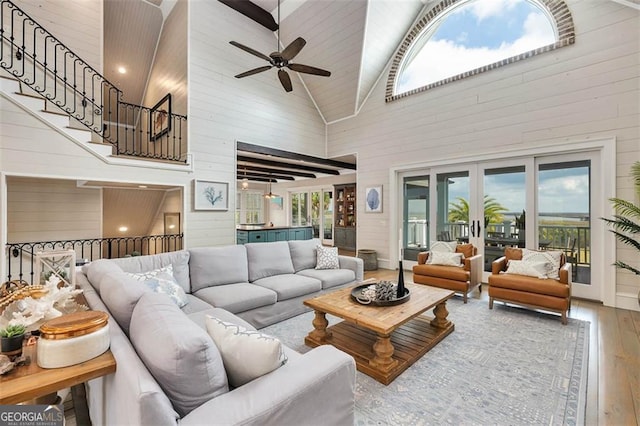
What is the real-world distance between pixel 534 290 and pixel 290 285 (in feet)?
9.66

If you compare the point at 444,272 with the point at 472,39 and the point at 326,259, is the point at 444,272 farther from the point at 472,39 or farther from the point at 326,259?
the point at 472,39

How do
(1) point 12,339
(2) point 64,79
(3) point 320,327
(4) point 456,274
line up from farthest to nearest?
(2) point 64,79 → (4) point 456,274 → (3) point 320,327 → (1) point 12,339

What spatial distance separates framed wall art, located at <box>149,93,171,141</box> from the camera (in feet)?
18.6

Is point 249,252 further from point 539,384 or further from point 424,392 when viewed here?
point 539,384

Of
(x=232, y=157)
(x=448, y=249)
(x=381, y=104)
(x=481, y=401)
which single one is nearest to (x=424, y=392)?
(x=481, y=401)

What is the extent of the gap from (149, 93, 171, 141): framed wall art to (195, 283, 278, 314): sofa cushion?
4016 millimetres

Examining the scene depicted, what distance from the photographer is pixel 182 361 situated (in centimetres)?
103

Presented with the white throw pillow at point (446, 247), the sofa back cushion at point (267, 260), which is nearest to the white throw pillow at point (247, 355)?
the sofa back cushion at point (267, 260)

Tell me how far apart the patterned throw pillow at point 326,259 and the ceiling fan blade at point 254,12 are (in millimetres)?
4985

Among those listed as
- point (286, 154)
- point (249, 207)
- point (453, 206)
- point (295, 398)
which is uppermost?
point (286, 154)

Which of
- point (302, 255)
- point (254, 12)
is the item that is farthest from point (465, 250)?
point (254, 12)

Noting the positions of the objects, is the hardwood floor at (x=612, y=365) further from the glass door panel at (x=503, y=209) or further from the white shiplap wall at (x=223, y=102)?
the white shiplap wall at (x=223, y=102)

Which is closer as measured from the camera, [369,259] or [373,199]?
[369,259]

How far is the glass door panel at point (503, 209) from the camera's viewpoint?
4617mm
